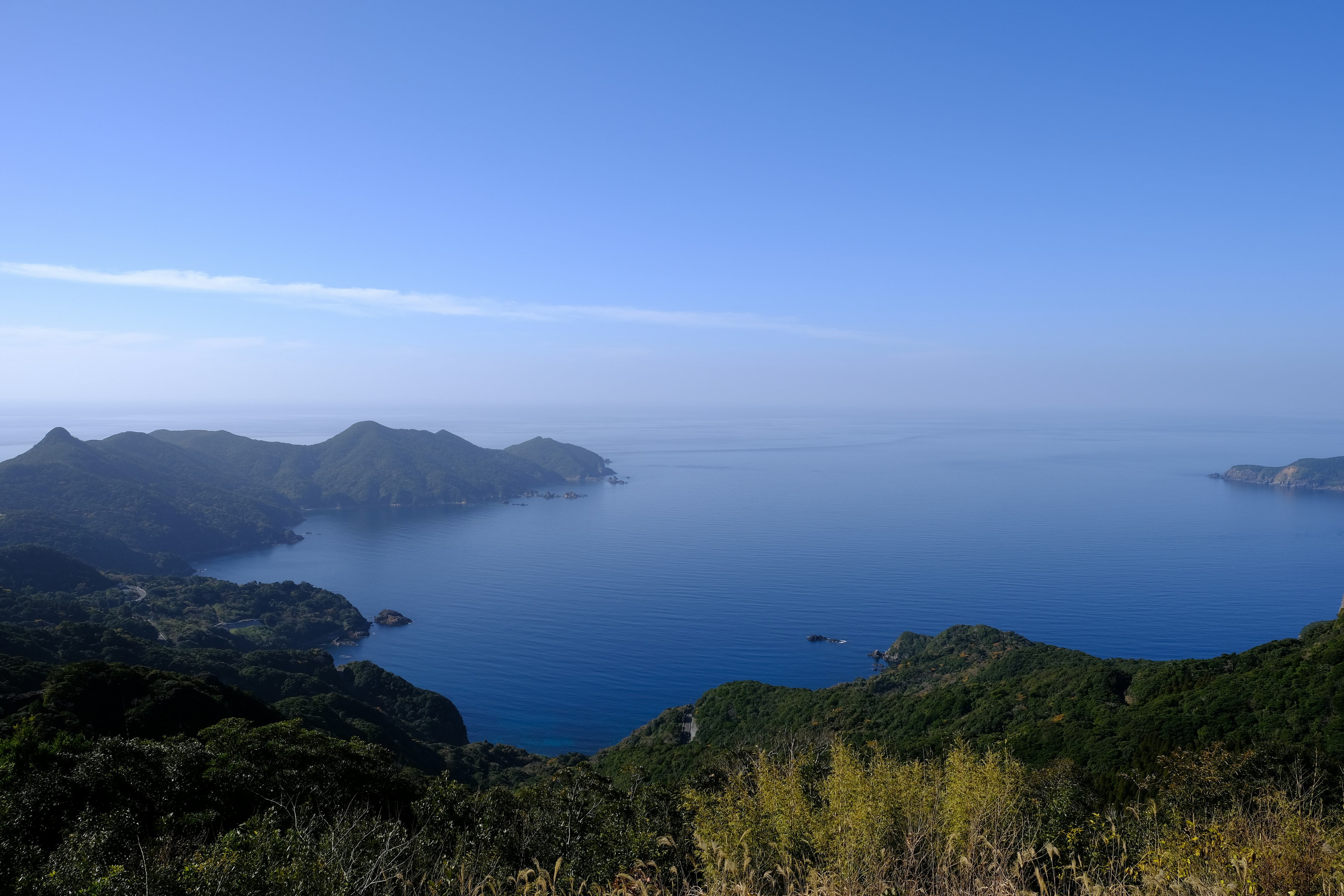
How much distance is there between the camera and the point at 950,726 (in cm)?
3875

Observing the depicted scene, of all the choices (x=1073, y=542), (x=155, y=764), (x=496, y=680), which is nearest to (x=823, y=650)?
(x=496, y=680)

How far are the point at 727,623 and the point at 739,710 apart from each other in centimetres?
3087

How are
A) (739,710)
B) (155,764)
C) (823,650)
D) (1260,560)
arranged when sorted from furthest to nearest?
(1260,560) → (823,650) → (739,710) → (155,764)

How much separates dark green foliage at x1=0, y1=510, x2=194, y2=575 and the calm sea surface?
27.0 feet

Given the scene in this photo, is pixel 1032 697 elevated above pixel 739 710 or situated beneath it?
elevated above

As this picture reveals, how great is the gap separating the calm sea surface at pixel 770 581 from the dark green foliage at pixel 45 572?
23139 millimetres

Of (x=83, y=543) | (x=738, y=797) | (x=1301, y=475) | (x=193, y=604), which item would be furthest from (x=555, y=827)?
(x=1301, y=475)

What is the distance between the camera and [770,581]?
96.2 metres

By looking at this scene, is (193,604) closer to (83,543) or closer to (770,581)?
(83,543)

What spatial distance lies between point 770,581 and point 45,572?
89888 millimetres

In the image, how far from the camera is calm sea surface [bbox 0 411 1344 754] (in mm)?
71375

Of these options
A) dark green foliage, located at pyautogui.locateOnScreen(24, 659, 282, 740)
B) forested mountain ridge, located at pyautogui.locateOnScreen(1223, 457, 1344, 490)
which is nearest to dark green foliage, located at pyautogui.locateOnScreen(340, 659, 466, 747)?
dark green foliage, located at pyautogui.locateOnScreen(24, 659, 282, 740)

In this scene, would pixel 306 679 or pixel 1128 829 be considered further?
pixel 306 679

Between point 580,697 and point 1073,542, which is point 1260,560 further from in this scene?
point 580,697
